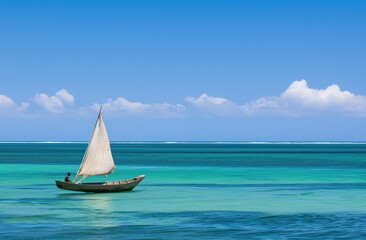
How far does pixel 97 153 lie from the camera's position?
53.6 metres

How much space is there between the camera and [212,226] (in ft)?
109

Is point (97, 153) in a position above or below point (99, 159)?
above

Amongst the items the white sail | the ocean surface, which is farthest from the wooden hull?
the white sail

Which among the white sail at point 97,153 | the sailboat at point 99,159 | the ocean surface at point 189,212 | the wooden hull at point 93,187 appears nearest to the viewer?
the ocean surface at point 189,212

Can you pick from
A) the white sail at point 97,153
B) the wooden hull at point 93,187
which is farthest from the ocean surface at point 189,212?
the white sail at point 97,153

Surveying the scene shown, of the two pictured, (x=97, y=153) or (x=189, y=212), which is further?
(x=97, y=153)

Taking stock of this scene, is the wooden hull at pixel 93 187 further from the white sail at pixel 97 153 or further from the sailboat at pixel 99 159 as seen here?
the white sail at pixel 97 153

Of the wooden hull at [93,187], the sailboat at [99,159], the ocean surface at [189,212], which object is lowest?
the ocean surface at [189,212]

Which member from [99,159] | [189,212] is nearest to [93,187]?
[99,159]

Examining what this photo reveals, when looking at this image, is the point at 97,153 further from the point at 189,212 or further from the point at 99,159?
the point at 189,212

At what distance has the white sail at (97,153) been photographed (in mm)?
53250

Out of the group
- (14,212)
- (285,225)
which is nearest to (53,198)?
(14,212)

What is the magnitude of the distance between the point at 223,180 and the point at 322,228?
35.1 metres

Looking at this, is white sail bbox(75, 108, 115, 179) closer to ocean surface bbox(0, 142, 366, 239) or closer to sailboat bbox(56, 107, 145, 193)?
sailboat bbox(56, 107, 145, 193)
